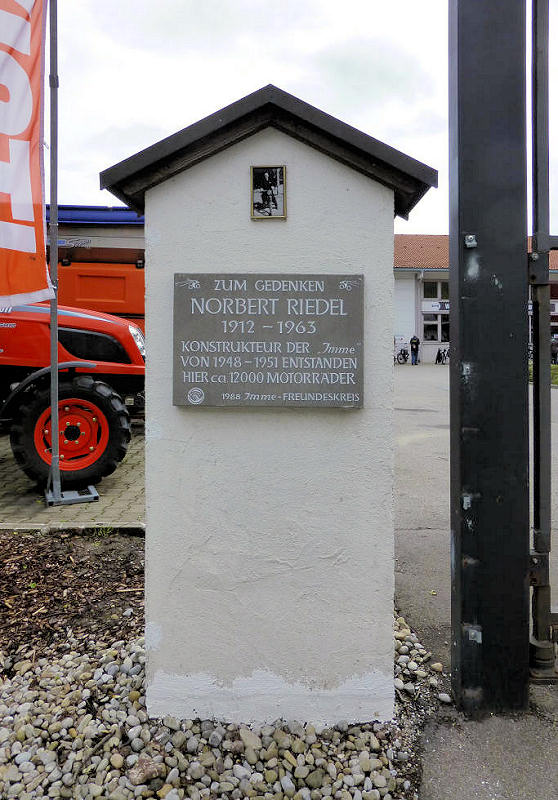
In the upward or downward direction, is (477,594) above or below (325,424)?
below

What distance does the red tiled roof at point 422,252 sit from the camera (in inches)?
1488

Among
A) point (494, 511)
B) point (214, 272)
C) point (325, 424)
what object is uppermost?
point (214, 272)

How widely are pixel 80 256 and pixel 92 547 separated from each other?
576cm

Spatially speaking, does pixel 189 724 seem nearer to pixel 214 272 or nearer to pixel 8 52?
pixel 214 272

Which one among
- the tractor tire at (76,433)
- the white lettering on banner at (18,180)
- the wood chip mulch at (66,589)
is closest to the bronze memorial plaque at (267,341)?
the wood chip mulch at (66,589)

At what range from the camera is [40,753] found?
2275 mm

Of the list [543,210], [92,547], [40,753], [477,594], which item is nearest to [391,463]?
[477,594]

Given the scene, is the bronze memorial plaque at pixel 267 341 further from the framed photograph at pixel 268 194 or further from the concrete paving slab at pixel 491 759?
the concrete paving slab at pixel 491 759

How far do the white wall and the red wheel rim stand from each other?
365 centimetres

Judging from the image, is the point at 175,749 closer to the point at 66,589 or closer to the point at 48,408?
the point at 66,589

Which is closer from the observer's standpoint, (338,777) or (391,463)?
(338,777)

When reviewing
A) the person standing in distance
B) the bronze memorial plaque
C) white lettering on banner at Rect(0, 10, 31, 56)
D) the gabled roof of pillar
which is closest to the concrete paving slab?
the bronze memorial plaque

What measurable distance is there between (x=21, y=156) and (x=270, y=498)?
3193mm

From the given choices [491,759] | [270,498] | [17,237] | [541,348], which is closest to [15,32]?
[17,237]
